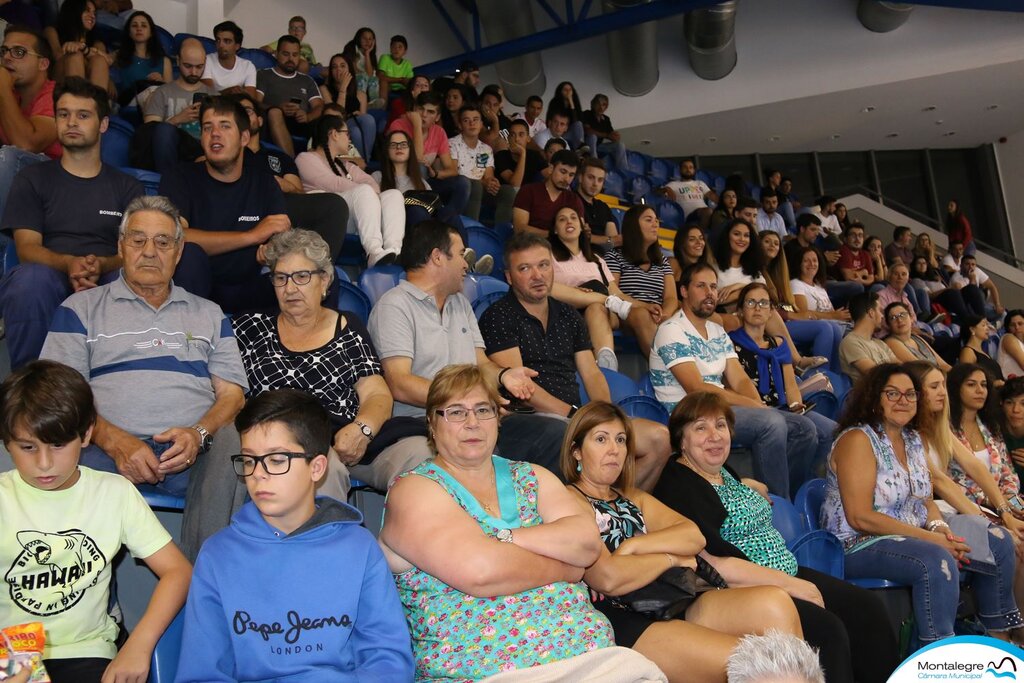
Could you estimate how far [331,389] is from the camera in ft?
8.26

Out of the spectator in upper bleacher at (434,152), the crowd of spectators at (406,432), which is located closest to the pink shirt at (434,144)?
the spectator in upper bleacher at (434,152)

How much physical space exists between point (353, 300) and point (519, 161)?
3.21 metres

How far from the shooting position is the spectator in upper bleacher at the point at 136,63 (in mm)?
5133

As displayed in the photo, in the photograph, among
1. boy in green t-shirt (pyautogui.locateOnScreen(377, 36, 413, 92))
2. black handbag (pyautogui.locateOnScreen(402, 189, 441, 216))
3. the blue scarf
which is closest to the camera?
the blue scarf

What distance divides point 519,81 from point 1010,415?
22.4 feet

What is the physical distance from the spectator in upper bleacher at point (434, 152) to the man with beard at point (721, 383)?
1.66 metres

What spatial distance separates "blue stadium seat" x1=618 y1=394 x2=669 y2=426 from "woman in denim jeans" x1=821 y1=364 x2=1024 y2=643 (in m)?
0.64

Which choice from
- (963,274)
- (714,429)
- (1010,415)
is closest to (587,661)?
(714,429)

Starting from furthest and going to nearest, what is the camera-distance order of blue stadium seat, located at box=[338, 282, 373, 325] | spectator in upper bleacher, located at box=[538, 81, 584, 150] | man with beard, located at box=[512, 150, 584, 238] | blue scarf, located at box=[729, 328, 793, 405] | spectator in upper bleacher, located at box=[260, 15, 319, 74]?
spectator in upper bleacher, located at box=[538, 81, 584, 150] < spectator in upper bleacher, located at box=[260, 15, 319, 74] < man with beard, located at box=[512, 150, 584, 238] < blue scarf, located at box=[729, 328, 793, 405] < blue stadium seat, located at box=[338, 282, 373, 325]

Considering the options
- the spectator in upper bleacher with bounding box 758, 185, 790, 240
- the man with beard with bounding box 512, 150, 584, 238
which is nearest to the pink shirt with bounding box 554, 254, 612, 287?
the man with beard with bounding box 512, 150, 584, 238

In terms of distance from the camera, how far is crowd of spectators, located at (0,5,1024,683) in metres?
1.70

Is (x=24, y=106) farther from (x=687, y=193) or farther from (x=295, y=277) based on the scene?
(x=687, y=193)

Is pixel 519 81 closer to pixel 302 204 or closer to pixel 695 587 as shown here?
pixel 302 204

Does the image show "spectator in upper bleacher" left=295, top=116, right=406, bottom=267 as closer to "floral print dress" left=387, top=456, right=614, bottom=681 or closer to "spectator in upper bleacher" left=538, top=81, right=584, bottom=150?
"floral print dress" left=387, top=456, right=614, bottom=681
